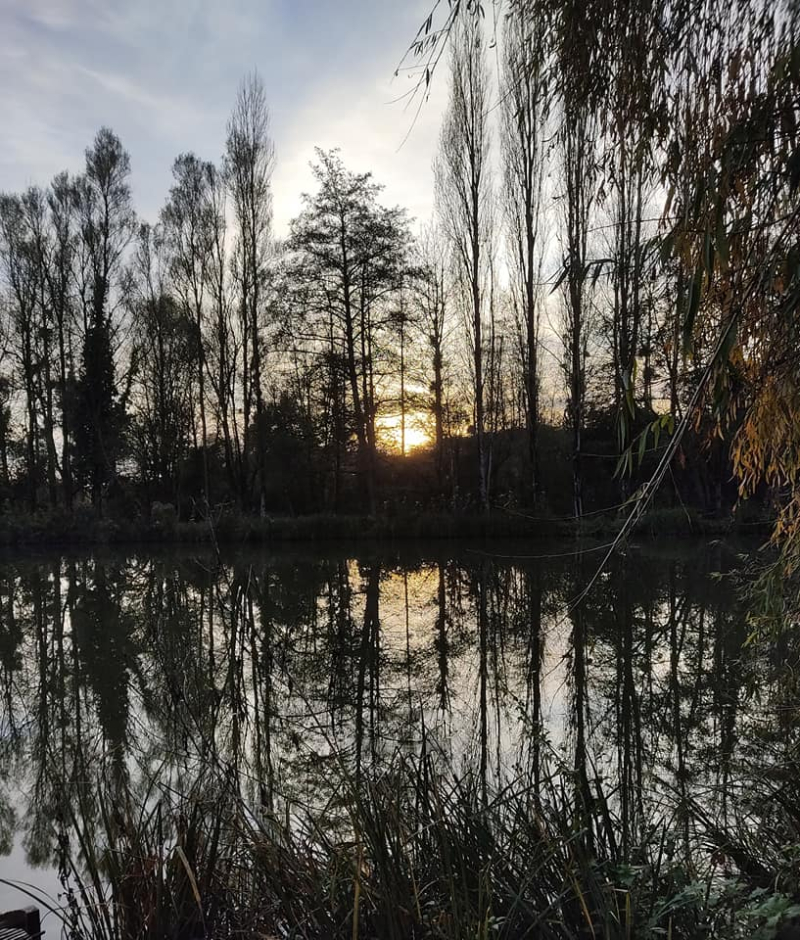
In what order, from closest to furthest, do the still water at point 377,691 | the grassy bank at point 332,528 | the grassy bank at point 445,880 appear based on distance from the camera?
the grassy bank at point 445,880
the still water at point 377,691
the grassy bank at point 332,528

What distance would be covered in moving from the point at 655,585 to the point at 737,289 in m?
9.21

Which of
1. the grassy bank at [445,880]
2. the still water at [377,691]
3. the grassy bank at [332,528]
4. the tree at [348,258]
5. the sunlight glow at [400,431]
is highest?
the tree at [348,258]

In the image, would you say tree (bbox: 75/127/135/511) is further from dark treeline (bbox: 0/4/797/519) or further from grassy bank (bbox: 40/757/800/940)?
grassy bank (bbox: 40/757/800/940)

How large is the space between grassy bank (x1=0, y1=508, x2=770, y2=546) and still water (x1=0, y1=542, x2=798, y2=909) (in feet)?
18.7

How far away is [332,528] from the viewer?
61.7ft

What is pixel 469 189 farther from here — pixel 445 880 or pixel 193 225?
pixel 445 880

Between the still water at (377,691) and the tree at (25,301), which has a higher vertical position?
the tree at (25,301)

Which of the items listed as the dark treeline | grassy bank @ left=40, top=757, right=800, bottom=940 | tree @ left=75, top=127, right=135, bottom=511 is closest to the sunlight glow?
the dark treeline

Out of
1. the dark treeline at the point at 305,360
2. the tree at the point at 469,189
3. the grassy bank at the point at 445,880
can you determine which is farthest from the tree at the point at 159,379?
the grassy bank at the point at 445,880

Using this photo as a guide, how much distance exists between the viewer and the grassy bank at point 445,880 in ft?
5.95

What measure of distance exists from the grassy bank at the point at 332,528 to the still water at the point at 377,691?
5.71 m

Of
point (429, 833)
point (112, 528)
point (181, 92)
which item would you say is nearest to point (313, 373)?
point (112, 528)

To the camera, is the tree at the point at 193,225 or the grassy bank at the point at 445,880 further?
the tree at the point at 193,225

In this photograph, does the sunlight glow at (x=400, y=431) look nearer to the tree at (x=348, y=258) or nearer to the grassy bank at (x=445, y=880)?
the tree at (x=348, y=258)
